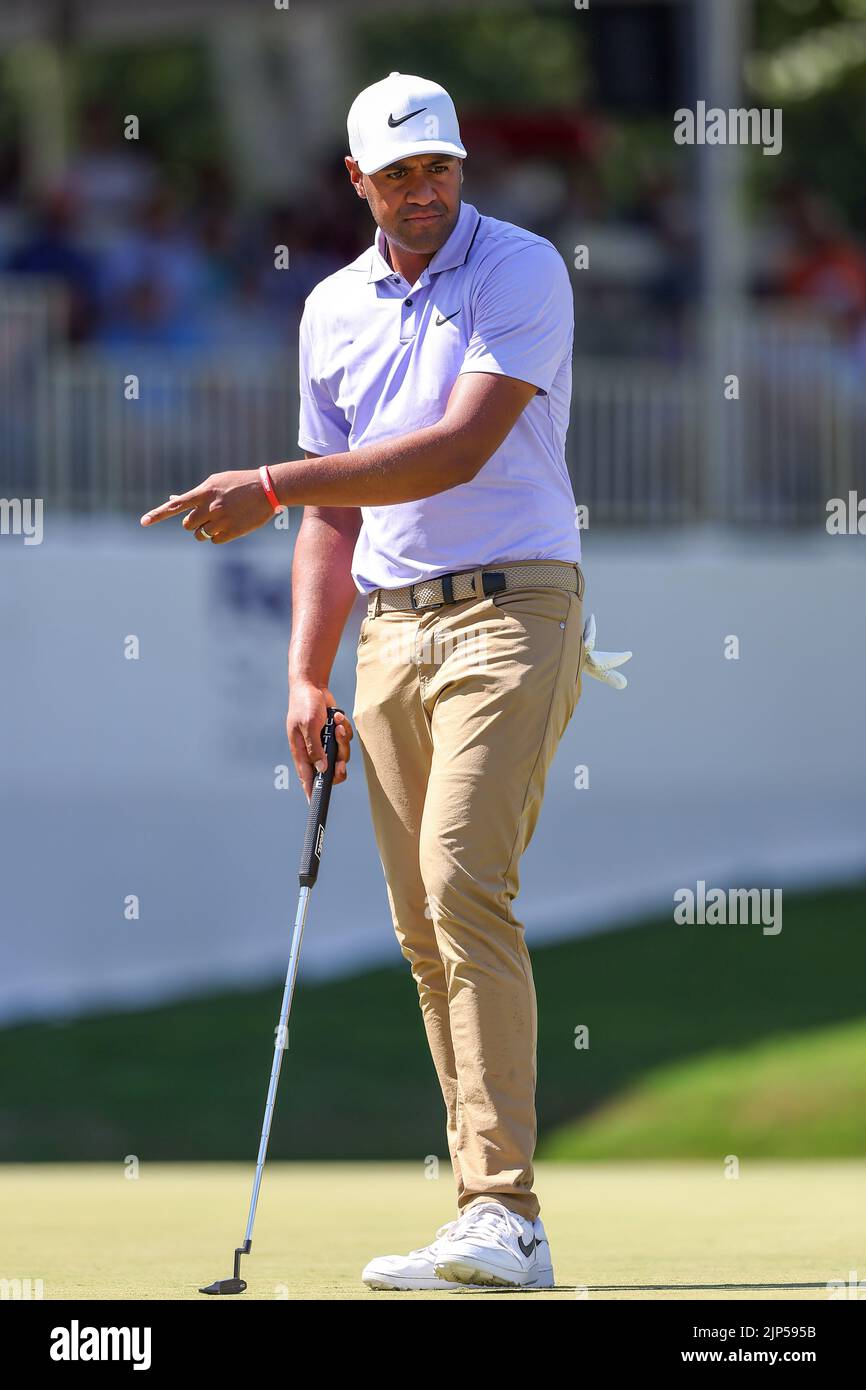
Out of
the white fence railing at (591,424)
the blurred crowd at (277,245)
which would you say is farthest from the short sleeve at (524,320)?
the blurred crowd at (277,245)

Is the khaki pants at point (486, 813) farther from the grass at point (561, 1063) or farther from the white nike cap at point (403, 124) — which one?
the grass at point (561, 1063)

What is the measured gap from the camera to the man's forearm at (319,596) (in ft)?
17.0

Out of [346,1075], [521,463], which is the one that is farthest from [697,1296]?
[346,1075]

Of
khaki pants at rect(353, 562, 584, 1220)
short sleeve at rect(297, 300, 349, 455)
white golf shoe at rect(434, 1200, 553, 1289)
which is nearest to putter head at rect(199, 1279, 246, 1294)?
white golf shoe at rect(434, 1200, 553, 1289)

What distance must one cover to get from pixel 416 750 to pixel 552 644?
0.38m

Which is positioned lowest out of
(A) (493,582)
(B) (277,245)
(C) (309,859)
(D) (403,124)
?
(C) (309,859)

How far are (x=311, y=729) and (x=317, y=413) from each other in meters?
0.68

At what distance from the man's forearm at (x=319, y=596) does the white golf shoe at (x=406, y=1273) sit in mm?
1233

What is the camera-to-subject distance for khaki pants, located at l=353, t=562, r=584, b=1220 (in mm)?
4707

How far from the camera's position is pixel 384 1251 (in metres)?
5.48

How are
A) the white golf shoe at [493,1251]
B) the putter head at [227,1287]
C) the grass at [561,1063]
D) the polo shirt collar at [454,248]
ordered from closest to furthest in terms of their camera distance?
the putter head at [227,1287]
the white golf shoe at [493,1251]
the polo shirt collar at [454,248]
the grass at [561,1063]

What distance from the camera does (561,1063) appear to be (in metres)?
12.2

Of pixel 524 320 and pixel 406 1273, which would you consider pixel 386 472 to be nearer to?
pixel 524 320

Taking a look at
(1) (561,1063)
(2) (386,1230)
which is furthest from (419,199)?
(1) (561,1063)
